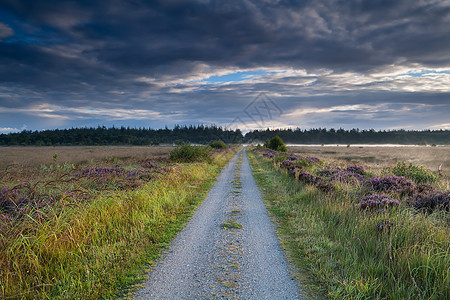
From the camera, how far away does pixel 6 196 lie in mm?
5988

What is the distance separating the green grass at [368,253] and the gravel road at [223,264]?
1.70 ft

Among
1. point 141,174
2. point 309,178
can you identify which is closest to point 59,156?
point 141,174

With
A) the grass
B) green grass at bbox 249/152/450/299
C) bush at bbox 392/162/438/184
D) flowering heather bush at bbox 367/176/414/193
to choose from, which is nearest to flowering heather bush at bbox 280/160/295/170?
bush at bbox 392/162/438/184

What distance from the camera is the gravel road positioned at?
148 inches

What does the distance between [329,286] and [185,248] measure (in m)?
2.98

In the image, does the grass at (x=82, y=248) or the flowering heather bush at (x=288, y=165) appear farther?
the flowering heather bush at (x=288, y=165)

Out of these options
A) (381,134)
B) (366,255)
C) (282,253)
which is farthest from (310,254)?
(381,134)

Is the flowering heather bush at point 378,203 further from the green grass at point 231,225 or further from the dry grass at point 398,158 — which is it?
the dry grass at point 398,158

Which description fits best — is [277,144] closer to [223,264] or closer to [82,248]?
[223,264]

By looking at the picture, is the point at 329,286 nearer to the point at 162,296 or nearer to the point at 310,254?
the point at 310,254

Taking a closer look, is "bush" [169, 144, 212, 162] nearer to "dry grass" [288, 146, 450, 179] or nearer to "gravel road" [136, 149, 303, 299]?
"gravel road" [136, 149, 303, 299]

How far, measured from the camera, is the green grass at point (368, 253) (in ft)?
12.1

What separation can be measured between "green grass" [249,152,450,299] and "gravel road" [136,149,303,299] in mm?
519

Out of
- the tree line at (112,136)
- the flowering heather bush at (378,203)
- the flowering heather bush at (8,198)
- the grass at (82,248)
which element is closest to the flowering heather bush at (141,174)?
the grass at (82,248)
